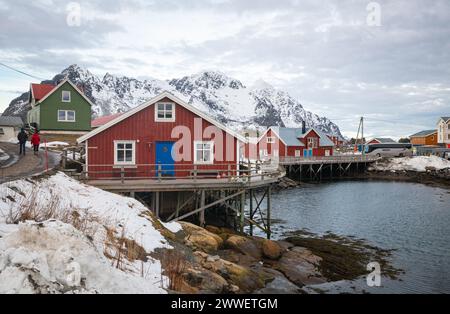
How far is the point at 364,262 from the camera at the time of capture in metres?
18.7

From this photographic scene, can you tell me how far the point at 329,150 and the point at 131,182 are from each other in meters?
60.3

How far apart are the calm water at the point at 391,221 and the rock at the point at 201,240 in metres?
5.09

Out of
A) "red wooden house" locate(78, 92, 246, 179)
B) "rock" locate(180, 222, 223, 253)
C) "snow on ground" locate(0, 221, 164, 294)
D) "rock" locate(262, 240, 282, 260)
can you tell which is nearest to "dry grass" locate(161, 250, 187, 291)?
"snow on ground" locate(0, 221, 164, 294)

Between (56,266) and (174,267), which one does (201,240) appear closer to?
(174,267)

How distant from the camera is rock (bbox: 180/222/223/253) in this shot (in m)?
14.7

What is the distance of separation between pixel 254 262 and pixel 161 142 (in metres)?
10.5

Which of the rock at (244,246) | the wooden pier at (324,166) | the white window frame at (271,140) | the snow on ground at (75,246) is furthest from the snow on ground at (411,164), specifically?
the snow on ground at (75,246)

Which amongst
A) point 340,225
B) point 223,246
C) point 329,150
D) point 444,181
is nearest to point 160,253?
point 223,246

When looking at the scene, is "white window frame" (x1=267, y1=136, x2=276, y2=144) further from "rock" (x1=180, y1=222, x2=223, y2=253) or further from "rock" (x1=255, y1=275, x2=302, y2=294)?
"rock" (x1=255, y1=275, x2=302, y2=294)

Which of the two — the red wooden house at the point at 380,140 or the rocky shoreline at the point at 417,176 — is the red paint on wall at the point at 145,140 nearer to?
the rocky shoreline at the point at 417,176

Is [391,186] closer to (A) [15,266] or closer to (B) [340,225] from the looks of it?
(B) [340,225]

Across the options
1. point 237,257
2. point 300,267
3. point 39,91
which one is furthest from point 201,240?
point 39,91

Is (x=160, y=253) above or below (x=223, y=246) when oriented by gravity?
above

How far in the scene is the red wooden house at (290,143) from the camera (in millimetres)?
68500
